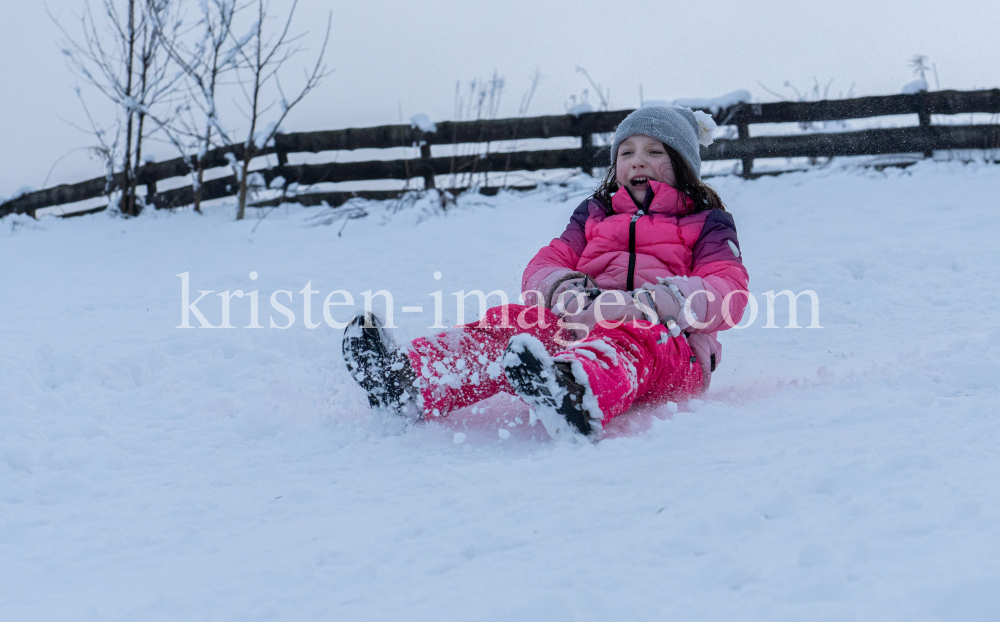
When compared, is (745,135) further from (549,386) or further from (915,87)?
(549,386)

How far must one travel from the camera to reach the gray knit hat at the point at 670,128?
8.66ft

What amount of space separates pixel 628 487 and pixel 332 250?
4.06 meters

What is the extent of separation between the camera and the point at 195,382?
99.7 inches

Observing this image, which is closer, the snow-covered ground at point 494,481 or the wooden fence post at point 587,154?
the snow-covered ground at point 494,481

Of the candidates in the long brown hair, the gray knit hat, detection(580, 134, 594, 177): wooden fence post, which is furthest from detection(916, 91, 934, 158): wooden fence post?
the long brown hair

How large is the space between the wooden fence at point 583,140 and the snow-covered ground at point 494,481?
3706 millimetres

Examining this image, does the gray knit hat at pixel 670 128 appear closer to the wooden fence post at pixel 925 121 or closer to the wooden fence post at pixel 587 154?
the wooden fence post at pixel 587 154

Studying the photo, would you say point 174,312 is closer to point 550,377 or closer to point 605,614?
point 550,377

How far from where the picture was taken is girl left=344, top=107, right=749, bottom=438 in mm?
1793

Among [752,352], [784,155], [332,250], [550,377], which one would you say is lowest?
[752,352]

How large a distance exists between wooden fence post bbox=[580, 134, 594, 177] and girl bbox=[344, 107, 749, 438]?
14.7ft

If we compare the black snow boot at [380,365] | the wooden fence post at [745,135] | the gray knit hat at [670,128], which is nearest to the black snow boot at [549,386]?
the black snow boot at [380,365]

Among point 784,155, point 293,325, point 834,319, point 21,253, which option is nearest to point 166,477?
point 293,325

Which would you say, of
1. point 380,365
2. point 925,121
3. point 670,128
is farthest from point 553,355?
point 925,121
